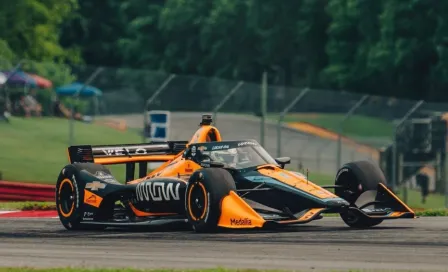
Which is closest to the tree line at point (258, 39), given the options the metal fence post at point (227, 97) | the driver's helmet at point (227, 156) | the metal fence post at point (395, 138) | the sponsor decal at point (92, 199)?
the metal fence post at point (227, 97)

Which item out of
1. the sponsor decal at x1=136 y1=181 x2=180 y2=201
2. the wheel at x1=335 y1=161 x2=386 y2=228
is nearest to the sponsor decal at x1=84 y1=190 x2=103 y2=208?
the sponsor decal at x1=136 y1=181 x2=180 y2=201

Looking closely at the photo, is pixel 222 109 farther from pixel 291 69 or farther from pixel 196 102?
pixel 291 69

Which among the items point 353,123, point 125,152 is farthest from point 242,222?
point 353,123

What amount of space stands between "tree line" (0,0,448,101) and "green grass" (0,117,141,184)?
42.1ft

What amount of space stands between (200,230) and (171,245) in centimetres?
164

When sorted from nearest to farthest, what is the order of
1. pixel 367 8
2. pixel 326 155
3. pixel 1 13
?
pixel 326 155, pixel 1 13, pixel 367 8

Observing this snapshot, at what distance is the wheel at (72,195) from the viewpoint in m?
19.8

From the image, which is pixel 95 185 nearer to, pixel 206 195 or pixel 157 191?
pixel 157 191

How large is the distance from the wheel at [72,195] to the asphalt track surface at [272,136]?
38.2 feet

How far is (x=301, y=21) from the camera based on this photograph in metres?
77.0

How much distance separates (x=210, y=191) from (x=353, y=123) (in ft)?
48.9

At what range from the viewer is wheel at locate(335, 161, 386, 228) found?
18844 millimetres

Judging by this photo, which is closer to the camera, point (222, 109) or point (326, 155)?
point (222, 109)

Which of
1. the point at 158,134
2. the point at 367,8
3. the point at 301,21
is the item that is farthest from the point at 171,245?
the point at 301,21
